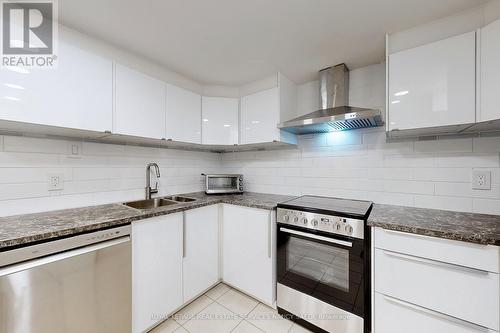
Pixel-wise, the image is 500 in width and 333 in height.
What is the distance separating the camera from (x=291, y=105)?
215cm

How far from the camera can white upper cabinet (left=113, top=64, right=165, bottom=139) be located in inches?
59.0

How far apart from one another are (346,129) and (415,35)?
2.65ft

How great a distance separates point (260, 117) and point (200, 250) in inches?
57.7

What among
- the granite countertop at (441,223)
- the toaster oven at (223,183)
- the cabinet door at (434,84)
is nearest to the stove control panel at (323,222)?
the granite countertop at (441,223)

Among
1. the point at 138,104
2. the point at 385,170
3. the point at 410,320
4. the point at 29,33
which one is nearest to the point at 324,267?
the point at 410,320

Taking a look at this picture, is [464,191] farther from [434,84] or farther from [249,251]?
[249,251]

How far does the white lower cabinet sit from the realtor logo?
235 cm

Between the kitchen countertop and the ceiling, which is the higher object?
the ceiling

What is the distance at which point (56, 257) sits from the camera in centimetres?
101

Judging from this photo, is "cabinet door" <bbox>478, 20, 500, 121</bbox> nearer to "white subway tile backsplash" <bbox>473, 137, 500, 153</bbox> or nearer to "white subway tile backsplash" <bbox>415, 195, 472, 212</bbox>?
"white subway tile backsplash" <bbox>473, 137, 500, 153</bbox>

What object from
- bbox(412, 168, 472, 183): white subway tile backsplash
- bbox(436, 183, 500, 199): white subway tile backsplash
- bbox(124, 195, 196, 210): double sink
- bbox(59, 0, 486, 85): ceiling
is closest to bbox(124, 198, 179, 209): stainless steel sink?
bbox(124, 195, 196, 210): double sink

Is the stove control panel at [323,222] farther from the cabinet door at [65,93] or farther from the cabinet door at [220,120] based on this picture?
the cabinet door at [65,93]

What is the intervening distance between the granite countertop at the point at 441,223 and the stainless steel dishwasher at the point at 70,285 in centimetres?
166

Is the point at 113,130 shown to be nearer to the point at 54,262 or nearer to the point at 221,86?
the point at 54,262
